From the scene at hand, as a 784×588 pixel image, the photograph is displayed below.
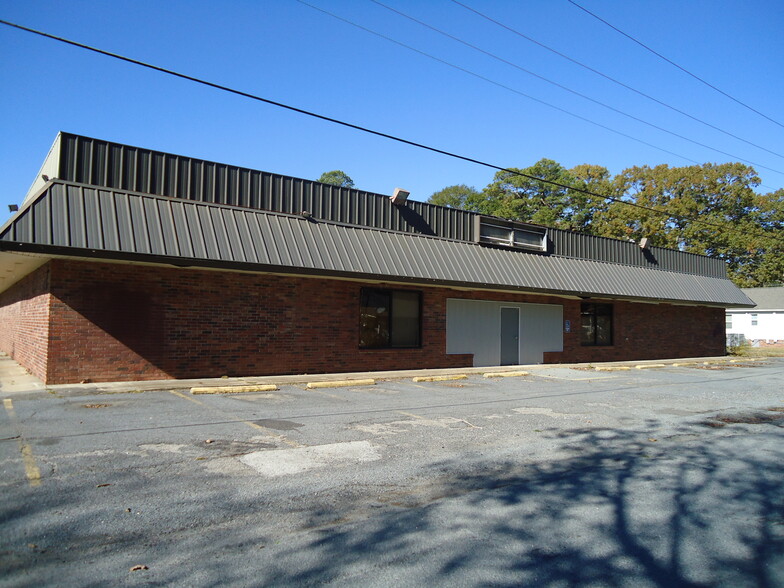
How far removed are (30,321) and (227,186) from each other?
5.97m

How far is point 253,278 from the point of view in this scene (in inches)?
563

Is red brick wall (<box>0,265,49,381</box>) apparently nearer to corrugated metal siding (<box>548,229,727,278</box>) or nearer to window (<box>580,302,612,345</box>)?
corrugated metal siding (<box>548,229,727,278</box>)

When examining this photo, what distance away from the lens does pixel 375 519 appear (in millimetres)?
4750

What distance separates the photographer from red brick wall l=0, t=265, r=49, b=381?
12211 millimetres

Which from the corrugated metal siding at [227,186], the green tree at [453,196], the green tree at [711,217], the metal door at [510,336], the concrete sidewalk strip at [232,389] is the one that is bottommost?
the concrete sidewalk strip at [232,389]

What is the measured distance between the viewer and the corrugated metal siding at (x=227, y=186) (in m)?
12.5

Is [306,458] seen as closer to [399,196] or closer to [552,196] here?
[399,196]

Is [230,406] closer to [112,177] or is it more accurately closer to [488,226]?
[112,177]

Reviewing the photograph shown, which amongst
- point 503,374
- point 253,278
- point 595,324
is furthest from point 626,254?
point 253,278

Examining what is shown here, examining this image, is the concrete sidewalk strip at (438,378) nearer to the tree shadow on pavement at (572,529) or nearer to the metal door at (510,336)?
the metal door at (510,336)

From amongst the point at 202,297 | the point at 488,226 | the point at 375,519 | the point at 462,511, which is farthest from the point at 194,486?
the point at 488,226

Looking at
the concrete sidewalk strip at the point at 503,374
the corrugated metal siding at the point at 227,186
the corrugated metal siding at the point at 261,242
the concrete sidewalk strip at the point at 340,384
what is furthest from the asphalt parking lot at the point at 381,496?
the concrete sidewalk strip at the point at 503,374

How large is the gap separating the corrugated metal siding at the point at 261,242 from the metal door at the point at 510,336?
151cm

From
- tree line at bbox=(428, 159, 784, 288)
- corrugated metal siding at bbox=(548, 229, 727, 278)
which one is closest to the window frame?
corrugated metal siding at bbox=(548, 229, 727, 278)
